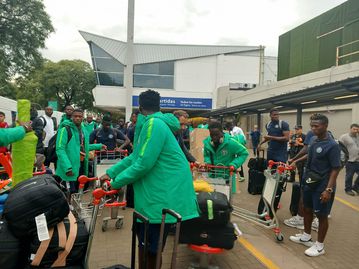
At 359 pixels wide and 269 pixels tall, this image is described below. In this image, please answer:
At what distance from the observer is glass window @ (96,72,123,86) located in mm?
33594

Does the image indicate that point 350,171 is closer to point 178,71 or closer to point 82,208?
point 82,208

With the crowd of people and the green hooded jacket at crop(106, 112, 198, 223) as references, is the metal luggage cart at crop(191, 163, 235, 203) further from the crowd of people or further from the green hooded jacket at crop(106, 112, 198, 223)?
the green hooded jacket at crop(106, 112, 198, 223)

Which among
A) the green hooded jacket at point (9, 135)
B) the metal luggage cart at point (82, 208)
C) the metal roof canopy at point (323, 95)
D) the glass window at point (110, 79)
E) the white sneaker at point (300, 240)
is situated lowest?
the white sneaker at point (300, 240)

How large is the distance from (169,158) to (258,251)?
100 inches

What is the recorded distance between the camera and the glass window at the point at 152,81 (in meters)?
34.9

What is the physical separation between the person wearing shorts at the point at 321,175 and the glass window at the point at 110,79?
31.2 meters

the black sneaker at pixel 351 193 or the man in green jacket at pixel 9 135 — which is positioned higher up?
the man in green jacket at pixel 9 135

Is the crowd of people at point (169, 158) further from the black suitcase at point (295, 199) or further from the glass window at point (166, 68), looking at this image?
the glass window at point (166, 68)

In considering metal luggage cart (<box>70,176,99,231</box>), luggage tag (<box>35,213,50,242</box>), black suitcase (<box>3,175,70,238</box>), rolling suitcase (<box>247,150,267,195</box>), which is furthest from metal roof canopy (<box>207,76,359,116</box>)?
luggage tag (<box>35,213,50,242</box>)

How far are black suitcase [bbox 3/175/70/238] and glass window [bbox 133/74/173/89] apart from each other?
32.7 m

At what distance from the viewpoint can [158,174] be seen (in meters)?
2.58

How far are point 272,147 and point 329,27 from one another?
16.4 meters

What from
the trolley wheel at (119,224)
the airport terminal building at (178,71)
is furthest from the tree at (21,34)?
the trolley wheel at (119,224)

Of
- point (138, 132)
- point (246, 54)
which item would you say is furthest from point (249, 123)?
point (138, 132)
